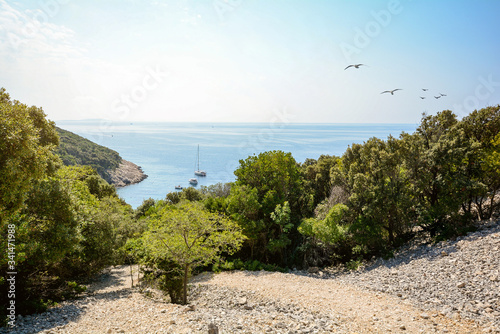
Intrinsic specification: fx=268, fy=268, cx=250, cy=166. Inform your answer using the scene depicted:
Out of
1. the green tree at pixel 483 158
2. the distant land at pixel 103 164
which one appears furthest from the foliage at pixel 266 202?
the distant land at pixel 103 164

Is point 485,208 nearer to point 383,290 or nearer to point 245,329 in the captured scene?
point 383,290

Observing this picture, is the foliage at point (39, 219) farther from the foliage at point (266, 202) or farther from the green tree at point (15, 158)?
the foliage at point (266, 202)

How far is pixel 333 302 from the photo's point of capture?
12414 millimetres

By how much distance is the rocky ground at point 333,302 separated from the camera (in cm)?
922

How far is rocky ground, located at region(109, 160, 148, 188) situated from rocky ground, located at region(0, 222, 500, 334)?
73660 mm

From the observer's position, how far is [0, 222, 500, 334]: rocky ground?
30.2ft

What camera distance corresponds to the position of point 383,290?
1441 centimetres

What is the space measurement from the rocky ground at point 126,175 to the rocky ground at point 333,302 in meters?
73.7

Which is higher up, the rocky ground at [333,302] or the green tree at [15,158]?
the green tree at [15,158]

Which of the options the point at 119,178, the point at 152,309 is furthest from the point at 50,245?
the point at 119,178

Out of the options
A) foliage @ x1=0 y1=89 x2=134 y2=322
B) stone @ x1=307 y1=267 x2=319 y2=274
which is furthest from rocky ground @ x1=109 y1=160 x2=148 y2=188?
stone @ x1=307 y1=267 x2=319 y2=274

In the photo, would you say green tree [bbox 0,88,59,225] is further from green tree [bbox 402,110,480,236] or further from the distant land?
the distant land

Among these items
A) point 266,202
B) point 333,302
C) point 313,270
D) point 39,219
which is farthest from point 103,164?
point 333,302

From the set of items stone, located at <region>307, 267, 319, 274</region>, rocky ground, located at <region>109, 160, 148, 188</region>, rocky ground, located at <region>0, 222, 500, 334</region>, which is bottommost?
rocky ground, located at <region>109, 160, 148, 188</region>
